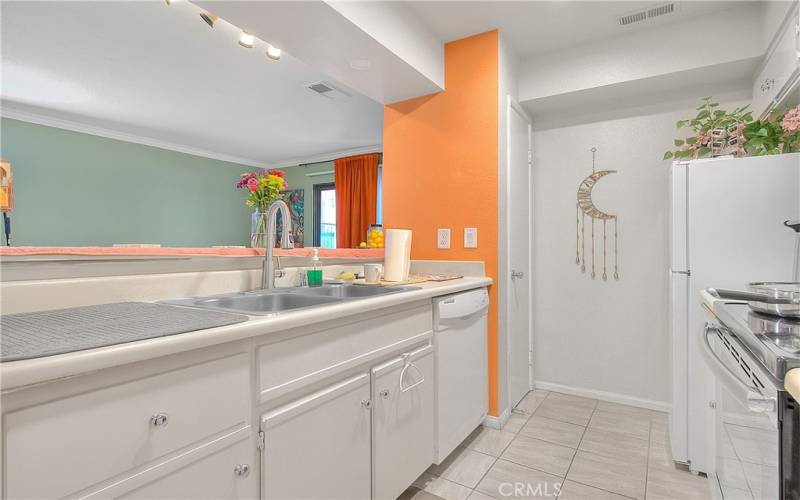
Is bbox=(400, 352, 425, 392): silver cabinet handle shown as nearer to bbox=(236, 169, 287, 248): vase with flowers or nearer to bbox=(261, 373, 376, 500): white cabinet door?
bbox=(261, 373, 376, 500): white cabinet door

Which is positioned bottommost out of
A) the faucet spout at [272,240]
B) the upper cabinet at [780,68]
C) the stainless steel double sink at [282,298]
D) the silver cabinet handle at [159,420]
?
the silver cabinet handle at [159,420]

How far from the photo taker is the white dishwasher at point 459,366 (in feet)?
5.77

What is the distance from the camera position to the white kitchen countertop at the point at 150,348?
0.57m

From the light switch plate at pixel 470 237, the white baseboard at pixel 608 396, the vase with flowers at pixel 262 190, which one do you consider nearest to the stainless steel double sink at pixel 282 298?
the vase with flowers at pixel 262 190

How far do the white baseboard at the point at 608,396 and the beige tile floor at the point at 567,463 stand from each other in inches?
3.6

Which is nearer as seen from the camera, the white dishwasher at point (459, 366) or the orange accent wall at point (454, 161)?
the white dishwasher at point (459, 366)

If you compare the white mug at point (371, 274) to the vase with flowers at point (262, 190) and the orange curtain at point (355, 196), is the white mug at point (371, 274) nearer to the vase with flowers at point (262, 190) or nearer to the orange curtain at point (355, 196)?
the vase with flowers at point (262, 190)

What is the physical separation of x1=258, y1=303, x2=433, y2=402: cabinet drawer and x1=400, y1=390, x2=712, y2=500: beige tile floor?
2.41 feet

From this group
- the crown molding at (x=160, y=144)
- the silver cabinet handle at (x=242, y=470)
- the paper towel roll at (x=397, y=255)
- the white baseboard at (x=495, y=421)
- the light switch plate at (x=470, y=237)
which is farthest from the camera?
the crown molding at (x=160, y=144)

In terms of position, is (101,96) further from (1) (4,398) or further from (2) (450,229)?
(1) (4,398)

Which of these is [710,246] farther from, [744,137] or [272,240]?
[272,240]

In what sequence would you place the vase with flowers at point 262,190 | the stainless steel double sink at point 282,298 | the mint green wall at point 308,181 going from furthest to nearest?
1. the mint green wall at point 308,181
2. the vase with flowers at point 262,190
3. the stainless steel double sink at point 282,298

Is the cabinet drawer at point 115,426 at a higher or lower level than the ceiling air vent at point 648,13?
lower

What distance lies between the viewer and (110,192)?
485cm
